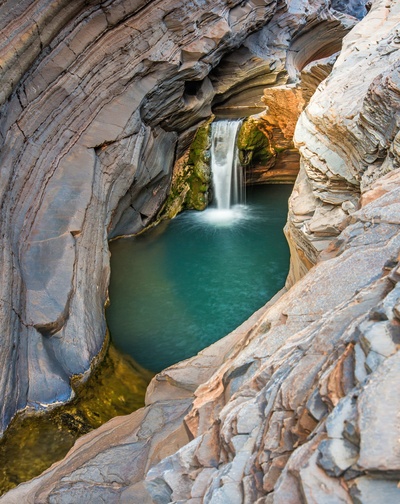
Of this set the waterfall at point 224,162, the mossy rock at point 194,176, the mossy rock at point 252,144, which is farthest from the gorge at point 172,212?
the waterfall at point 224,162

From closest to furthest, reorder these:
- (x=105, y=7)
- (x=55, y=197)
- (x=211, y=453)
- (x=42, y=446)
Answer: (x=211, y=453) < (x=42, y=446) < (x=55, y=197) < (x=105, y=7)

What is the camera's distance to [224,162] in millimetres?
14266

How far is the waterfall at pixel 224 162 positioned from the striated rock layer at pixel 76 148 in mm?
1144

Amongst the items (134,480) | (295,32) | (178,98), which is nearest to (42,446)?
(134,480)

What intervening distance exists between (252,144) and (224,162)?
3.52 ft

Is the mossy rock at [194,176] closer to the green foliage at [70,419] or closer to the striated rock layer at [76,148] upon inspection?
the striated rock layer at [76,148]

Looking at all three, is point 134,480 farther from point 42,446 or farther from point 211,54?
point 211,54

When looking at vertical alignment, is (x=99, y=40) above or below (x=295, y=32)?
below

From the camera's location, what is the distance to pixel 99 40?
9586 millimetres

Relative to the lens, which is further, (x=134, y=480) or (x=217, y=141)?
(x=217, y=141)

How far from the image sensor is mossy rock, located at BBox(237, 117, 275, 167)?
13.9 meters

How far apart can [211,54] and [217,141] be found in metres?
2.62

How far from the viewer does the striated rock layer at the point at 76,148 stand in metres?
6.88

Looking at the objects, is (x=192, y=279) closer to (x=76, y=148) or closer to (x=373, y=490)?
(x=76, y=148)
